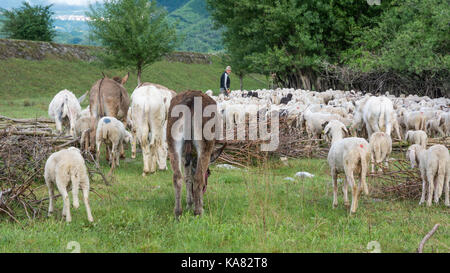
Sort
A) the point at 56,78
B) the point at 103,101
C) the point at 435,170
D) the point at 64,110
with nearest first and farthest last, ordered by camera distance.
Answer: the point at 435,170 → the point at 103,101 → the point at 64,110 → the point at 56,78

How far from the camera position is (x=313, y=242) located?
5344 millimetres

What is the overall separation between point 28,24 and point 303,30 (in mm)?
39527

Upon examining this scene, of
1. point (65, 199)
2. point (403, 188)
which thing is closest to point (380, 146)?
point (403, 188)

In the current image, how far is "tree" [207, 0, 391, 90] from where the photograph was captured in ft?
110

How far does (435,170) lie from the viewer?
732 centimetres

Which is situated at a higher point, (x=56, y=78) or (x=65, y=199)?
(x=56, y=78)

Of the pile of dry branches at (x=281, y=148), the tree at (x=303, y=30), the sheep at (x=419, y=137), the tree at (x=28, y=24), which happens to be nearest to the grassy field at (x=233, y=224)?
the pile of dry branches at (x=281, y=148)

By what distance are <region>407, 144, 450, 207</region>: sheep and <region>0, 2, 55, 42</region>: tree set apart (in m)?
58.8

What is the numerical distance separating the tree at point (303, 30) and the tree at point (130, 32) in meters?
6.85

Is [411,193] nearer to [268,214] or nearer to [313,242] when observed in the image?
[268,214]

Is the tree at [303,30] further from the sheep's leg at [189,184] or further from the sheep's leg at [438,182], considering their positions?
the sheep's leg at [189,184]

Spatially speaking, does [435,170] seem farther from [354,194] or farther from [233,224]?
[233,224]

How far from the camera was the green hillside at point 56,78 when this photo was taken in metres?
37.5

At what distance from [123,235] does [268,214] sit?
7.15ft
